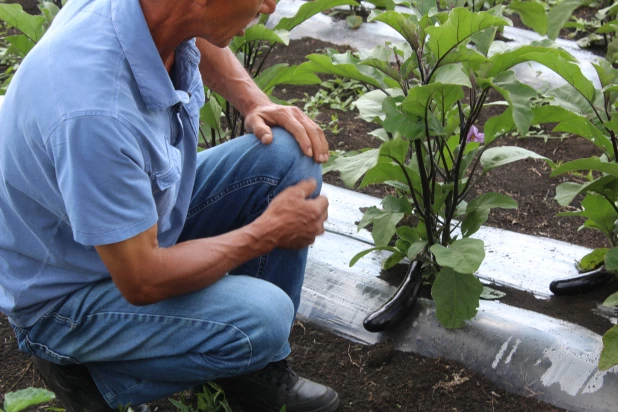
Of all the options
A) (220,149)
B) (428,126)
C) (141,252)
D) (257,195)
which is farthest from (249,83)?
(141,252)

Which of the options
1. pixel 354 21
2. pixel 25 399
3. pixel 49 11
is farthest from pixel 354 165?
pixel 354 21

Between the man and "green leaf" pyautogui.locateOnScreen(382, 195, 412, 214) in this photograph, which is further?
"green leaf" pyautogui.locateOnScreen(382, 195, 412, 214)

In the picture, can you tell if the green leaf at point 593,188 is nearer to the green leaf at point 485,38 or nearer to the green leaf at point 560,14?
the green leaf at point 485,38

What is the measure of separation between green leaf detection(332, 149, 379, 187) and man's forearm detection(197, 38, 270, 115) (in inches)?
12.4

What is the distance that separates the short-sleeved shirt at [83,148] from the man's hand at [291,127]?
0.30 m

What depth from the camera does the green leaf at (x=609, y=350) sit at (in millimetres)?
2010

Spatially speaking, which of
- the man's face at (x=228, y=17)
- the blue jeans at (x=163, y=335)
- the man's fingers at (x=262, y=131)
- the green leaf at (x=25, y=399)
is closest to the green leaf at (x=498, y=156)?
the man's fingers at (x=262, y=131)

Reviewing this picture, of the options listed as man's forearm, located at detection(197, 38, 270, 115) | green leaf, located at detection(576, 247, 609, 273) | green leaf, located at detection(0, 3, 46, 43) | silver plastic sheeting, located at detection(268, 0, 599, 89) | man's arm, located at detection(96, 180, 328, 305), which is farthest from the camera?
silver plastic sheeting, located at detection(268, 0, 599, 89)

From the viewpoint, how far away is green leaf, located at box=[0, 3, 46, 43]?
2775mm

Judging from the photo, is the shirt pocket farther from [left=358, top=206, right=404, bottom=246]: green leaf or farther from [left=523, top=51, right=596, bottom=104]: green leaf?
[left=523, top=51, right=596, bottom=104]: green leaf

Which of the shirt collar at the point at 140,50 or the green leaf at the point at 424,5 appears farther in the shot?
the green leaf at the point at 424,5

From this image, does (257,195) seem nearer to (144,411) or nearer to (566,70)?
(144,411)

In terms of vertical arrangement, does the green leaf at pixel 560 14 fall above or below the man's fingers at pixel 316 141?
above

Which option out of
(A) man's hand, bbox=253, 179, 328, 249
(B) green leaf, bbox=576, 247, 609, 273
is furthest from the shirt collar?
(B) green leaf, bbox=576, 247, 609, 273
